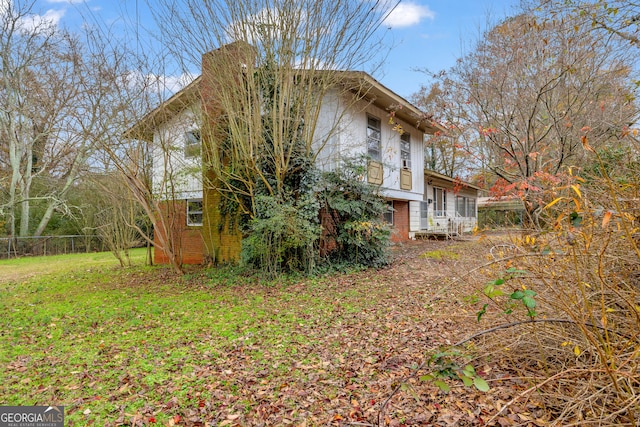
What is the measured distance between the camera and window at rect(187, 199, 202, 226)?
1297 cm

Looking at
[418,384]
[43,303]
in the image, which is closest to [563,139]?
[418,384]

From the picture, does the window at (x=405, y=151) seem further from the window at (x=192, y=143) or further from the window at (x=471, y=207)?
the window at (x=471, y=207)

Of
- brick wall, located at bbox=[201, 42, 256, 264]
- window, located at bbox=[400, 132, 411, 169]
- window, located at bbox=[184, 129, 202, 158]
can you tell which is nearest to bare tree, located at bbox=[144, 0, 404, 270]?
brick wall, located at bbox=[201, 42, 256, 264]

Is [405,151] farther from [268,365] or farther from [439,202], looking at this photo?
[268,365]

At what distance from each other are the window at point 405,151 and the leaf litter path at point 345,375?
1021cm

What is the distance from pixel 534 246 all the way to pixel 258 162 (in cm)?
759

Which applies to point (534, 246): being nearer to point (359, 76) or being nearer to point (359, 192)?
point (359, 192)

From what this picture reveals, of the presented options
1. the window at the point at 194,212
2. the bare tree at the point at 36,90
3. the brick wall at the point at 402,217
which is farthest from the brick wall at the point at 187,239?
the brick wall at the point at 402,217

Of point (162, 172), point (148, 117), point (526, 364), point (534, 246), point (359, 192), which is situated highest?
point (148, 117)

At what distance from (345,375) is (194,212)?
1066 centimetres

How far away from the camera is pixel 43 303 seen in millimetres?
7609

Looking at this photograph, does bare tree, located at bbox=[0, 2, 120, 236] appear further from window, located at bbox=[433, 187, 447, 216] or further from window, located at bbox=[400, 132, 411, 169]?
window, located at bbox=[433, 187, 447, 216]

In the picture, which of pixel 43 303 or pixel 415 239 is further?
pixel 415 239

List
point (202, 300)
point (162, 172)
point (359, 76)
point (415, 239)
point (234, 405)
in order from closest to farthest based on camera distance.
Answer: point (234, 405) → point (202, 300) → point (359, 76) → point (162, 172) → point (415, 239)
